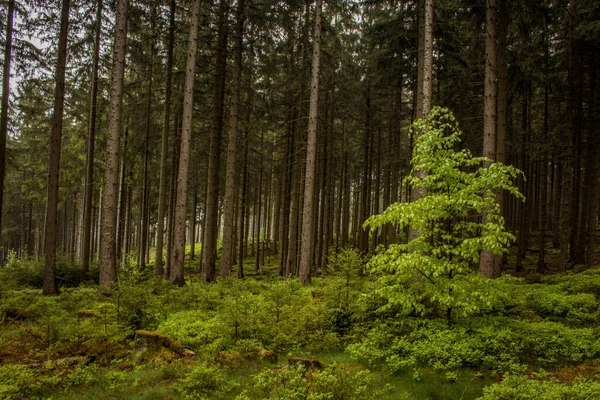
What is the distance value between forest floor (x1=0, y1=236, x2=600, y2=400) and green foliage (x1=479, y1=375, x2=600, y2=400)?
18 mm

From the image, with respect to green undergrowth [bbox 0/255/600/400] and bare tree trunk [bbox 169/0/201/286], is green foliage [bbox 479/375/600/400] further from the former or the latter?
bare tree trunk [bbox 169/0/201/286]

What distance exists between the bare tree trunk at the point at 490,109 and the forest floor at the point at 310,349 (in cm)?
140

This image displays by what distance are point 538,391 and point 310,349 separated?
443cm

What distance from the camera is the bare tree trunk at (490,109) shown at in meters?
11.8

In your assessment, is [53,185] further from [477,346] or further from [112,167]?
[477,346]

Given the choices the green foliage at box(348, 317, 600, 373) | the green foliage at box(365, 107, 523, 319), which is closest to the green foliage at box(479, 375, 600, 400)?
the green foliage at box(348, 317, 600, 373)

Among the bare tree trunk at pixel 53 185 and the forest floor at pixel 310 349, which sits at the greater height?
the bare tree trunk at pixel 53 185

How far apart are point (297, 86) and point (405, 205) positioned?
600 inches

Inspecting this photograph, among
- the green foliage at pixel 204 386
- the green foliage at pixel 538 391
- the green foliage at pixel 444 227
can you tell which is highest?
the green foliage at pixel 444 227

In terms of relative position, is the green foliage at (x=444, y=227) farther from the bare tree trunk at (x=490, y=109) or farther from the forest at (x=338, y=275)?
the bare tree trunk at (x=490, y=109)

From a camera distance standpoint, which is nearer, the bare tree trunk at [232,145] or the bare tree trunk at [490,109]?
the bare tree trunk at [490,109]

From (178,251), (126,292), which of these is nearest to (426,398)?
(126,292)

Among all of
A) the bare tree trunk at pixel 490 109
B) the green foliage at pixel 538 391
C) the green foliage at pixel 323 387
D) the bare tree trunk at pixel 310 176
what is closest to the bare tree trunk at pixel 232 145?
the bare tree trunk at pixel 310 176

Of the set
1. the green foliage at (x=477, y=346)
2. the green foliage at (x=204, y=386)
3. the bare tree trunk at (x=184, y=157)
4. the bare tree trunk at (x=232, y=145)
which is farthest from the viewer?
the bare tree trunk at (x=232, y=145)
